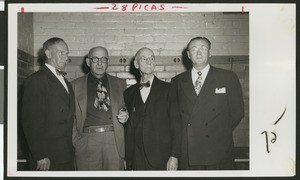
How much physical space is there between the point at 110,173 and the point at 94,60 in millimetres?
785

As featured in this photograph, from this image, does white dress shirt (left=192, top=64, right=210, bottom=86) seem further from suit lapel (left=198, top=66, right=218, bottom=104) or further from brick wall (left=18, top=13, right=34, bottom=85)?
brick wall (left=18, top=13, right=34, bottom=85)

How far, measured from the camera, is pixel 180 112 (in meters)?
3.22

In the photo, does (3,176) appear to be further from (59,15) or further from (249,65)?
(249,65)

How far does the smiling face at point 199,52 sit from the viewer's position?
324 centimetres

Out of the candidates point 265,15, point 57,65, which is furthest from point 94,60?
point 265,15

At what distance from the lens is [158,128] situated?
3.20 m

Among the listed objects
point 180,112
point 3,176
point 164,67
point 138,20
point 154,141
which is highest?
point 138,20

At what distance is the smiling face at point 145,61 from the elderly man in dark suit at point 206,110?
19 centimetres

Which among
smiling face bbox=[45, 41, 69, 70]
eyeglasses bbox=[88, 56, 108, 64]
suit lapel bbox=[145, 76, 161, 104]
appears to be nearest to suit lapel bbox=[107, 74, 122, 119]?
eyeglasses bbox=[88, 56, 108, 64]

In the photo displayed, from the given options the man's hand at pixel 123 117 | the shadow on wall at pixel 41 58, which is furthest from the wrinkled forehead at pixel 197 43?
the shadow on wall at pixel 41 58

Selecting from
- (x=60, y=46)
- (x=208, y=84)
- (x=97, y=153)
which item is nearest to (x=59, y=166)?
(x=97, y=153)

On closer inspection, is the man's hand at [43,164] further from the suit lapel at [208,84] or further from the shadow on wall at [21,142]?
the suit lapel at [208,84]

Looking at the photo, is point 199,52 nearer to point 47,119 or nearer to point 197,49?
point 197,49

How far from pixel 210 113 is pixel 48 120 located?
3.64 ft
